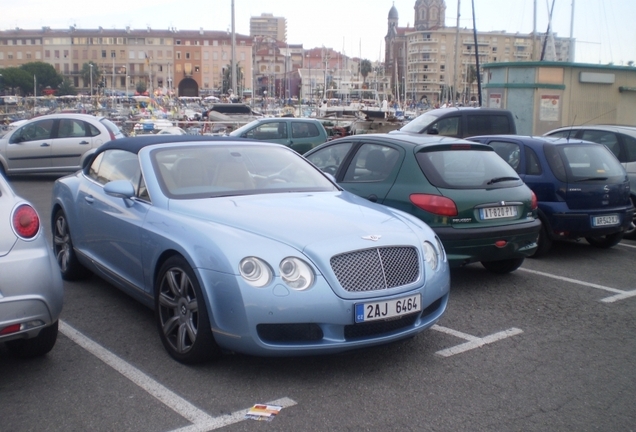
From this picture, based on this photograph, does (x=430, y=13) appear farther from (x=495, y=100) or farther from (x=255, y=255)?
(x=255, y=255)

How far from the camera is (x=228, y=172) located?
18.1 ft

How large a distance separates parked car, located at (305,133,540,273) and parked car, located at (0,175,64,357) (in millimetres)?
3595

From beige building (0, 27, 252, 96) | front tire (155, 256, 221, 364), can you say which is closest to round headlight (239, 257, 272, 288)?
front tire (155, 256, 221, 364)

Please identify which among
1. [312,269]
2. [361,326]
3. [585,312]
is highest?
[312,269]

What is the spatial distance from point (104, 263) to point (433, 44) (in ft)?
471

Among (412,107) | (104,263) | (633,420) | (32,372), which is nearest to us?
(633,420)

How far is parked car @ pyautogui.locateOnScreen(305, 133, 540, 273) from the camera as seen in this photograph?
6523 millimetres

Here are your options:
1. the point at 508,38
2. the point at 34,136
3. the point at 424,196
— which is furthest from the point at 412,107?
the point at 424,196

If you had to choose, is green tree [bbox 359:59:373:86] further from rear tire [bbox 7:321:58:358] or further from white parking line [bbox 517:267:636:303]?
rear tire [bbox 7:321:58:358]

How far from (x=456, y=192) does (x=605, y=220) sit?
2792 millimetres

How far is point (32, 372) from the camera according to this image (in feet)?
14.5

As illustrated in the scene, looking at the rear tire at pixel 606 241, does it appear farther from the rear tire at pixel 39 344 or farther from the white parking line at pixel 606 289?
the rear tire at pixel 39 344

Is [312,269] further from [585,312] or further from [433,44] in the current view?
[433,44]

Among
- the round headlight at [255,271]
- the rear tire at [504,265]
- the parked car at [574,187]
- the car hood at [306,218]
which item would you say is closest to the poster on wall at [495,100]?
the parked car at [574,187]
